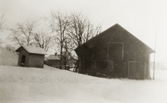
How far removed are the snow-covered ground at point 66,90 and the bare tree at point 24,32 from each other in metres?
0.76

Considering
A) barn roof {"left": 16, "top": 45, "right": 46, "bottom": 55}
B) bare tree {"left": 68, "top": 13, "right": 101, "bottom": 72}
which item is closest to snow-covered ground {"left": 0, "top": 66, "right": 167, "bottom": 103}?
barn roof {"left": 16, "top": 45, "right": 46, "bottom": 55}

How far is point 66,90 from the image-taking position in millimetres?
4027

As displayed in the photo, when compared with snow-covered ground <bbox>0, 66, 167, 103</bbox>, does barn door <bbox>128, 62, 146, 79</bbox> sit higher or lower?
higher

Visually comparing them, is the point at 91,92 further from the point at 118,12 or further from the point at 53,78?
the point at 118,12

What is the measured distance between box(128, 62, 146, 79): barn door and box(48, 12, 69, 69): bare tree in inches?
102

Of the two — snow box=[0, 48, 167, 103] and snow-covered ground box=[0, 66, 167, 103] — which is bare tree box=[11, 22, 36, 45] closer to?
snow box=[0, 48, 167, 103]

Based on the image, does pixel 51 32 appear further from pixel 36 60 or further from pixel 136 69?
pixel 136 69

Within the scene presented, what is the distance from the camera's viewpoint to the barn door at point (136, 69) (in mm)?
5775

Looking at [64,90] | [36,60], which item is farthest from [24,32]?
[64,90]

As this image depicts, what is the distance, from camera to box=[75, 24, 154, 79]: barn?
6184mm

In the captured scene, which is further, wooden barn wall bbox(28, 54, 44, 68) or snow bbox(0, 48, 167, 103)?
wooden barn wall bbox(28, 54, 44, 68)

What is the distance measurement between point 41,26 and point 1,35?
946 mm

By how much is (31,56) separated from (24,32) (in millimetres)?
1213

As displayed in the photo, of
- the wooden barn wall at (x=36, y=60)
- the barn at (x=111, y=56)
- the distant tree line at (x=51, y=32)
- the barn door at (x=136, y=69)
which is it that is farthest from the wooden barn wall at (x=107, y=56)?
the wooden barn wall at (x=36, y=60)
